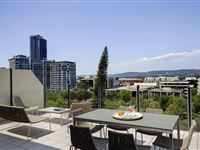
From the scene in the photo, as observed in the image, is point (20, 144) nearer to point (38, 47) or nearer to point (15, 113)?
point (15, 113)

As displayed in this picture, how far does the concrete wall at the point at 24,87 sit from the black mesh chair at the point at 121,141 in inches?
200

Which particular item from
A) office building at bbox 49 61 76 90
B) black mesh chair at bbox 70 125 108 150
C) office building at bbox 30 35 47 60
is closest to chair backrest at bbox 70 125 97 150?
black mesh chair at bbox 70 125 108 150

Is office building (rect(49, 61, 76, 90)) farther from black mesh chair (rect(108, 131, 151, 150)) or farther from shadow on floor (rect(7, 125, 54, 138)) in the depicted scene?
black mesh chair (rect(108, 131, 151, 150))

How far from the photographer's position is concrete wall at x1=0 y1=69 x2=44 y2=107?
6.20 metres

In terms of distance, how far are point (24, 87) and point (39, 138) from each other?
3.24m

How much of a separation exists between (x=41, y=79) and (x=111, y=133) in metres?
6.55

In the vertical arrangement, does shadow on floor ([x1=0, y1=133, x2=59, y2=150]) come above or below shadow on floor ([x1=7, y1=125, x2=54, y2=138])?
above

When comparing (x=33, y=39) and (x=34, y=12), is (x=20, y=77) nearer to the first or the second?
(x=34, y=12)

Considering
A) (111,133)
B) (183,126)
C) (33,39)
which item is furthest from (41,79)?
(33,39)

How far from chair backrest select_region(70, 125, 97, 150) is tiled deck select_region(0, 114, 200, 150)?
1231mm

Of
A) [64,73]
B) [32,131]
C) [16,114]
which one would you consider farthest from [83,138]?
[64,73]

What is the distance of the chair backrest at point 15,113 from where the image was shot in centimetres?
422

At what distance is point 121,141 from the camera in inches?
87.2

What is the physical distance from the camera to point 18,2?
6.65 metres
